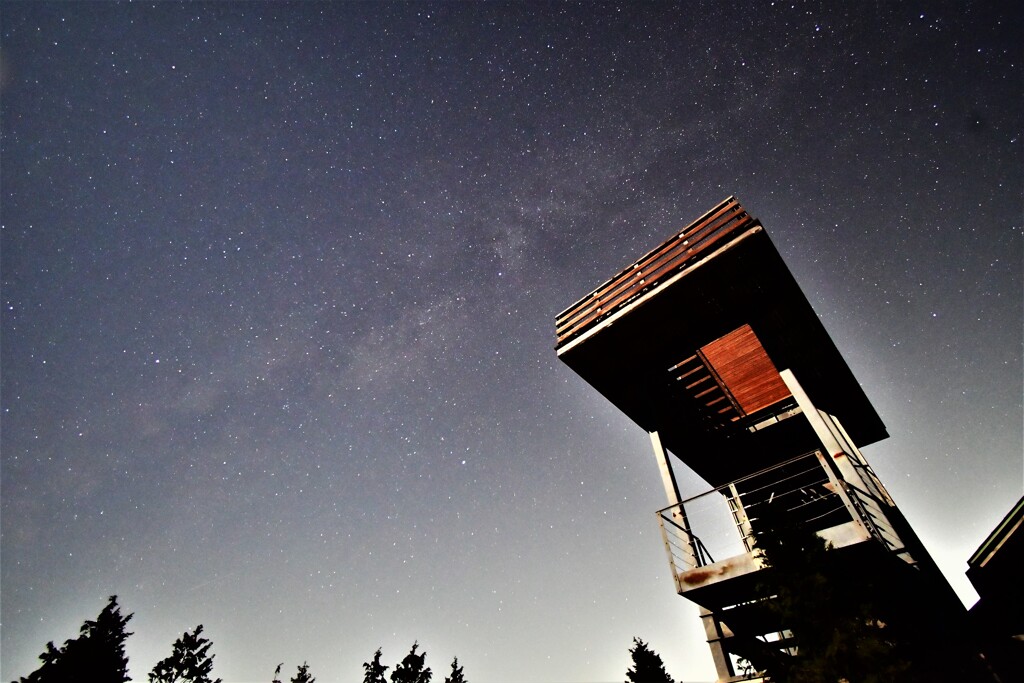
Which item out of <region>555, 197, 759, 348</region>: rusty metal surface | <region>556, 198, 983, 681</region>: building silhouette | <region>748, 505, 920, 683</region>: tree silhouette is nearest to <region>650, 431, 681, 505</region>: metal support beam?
<region>556, 198, 983, 681</region>: building silhouette

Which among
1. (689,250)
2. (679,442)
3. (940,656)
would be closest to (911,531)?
(940,656)

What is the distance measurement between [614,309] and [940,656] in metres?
7.31

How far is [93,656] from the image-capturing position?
2348cm

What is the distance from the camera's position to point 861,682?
227 inches

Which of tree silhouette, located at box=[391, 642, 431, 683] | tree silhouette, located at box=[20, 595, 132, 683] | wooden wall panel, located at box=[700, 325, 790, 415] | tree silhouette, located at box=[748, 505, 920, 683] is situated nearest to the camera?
tree silhouette, located at box=[748, 505, 920, 683]

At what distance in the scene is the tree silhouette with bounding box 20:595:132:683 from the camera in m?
A: 22.3

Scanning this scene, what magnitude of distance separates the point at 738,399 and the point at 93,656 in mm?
33556

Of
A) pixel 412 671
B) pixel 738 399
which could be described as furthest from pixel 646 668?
pixel 738 399

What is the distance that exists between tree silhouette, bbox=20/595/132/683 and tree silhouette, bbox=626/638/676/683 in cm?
3033

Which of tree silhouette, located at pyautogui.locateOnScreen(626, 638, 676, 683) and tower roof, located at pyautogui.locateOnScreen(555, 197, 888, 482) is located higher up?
tower roof, located at pyautogui.locateOnScreen(555, 197, 888, 482)

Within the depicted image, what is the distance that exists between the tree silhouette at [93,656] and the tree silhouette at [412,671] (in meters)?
17.3

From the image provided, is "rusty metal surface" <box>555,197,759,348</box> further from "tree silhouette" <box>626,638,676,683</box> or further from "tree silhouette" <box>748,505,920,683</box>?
"tree silhouette" <box>626,638,676,683</box>

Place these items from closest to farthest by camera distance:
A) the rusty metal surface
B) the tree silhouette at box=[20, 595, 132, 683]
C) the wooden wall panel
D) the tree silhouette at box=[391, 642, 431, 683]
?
1. the rusty metal surface
2. the wooden wall panel
3. the tree silhouette at box=[20, 595, 132, 683]
4. the tree silhouette at box=[391, 642, 431, 683]

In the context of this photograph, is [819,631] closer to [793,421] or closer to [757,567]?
[757,567]
